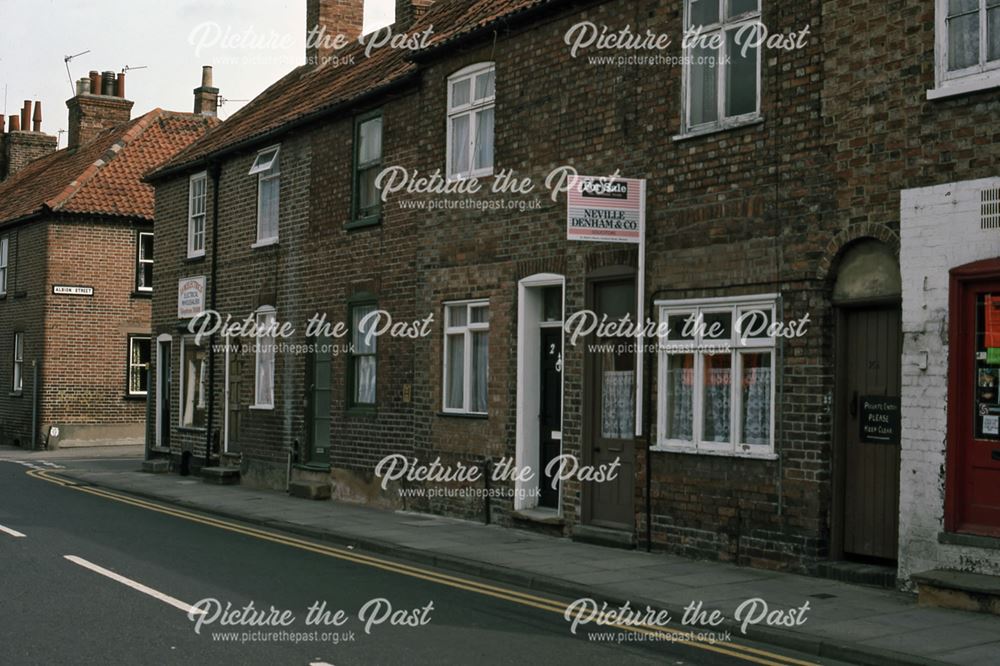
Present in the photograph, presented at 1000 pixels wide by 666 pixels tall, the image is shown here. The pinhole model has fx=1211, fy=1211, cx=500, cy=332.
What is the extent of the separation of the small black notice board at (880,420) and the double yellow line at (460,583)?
10.6ft

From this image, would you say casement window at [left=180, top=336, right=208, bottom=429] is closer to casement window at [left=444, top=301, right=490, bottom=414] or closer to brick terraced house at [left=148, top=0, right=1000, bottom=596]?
brick terraced house at [left=148, top=0, right=1000, bottom=596]

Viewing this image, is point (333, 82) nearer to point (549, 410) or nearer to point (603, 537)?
point (549, 410)

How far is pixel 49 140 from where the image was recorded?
47594 millimetres

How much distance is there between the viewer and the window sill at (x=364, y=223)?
65.4 feet

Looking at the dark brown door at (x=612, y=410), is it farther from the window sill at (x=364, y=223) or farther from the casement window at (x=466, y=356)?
the window sill at (x=364, y=223)

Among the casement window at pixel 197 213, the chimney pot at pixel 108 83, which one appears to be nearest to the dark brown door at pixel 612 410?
the casement window at pixel 197 213

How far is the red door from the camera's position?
10461mm

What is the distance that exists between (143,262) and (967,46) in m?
30.4

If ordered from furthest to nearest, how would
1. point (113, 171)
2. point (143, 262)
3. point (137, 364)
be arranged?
point (113, 171), point (143, 262), point (137, 364)

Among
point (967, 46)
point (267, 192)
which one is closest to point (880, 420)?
point (967, 46)

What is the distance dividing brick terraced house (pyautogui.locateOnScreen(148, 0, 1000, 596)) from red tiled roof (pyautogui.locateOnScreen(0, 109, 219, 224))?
1509 cm

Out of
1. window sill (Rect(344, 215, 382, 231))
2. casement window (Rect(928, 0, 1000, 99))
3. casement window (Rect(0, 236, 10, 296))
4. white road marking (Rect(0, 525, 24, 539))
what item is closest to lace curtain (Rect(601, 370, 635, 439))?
casement window (Rect(928, 0, 1000, 99))

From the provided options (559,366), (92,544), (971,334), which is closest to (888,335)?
(971,334)

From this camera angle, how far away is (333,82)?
2361 cm
